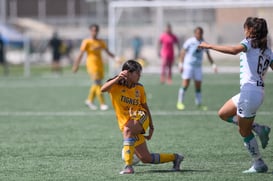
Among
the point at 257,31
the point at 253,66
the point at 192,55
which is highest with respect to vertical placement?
the point at 257,31

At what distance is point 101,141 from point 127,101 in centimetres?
334

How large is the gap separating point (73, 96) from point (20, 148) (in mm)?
12100

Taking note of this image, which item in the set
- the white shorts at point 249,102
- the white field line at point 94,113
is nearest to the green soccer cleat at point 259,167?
the white shorts at point 249,102

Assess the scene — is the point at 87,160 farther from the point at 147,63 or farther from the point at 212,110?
the point at 147,63

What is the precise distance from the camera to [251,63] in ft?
30.6

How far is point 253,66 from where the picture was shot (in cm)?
936

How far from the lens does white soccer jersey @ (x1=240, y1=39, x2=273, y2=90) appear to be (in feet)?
30.6

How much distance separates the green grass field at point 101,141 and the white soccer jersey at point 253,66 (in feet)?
3.60

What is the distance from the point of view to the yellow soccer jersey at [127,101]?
9773mm

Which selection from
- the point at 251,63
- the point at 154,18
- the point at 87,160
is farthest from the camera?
the point at 154,18

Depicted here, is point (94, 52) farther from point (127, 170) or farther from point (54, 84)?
point (54, 84)

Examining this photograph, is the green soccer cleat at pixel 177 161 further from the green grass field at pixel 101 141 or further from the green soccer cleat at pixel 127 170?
the green soccer cleat at pixel 127 170

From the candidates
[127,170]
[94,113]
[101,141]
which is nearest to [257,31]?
[127,170]

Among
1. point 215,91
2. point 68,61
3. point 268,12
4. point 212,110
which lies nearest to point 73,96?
point 215,91
